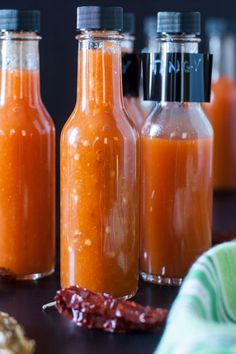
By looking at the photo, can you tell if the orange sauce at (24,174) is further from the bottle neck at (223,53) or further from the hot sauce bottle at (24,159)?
the bottle neck at (223,53)

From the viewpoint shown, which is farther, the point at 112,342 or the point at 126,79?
the point at 126,79

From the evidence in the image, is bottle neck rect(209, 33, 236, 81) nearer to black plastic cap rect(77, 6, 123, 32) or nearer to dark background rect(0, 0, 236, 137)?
dark background rect(0, 0, 236, 137)

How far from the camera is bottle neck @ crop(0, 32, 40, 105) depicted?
40.3 inches

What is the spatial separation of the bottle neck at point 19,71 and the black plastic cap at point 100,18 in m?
0.11

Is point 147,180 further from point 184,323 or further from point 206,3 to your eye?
point 206,3

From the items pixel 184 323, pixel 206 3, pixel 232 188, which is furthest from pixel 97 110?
pixel 206 3

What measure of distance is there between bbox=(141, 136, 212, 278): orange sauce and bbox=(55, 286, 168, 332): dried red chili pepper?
0.16m

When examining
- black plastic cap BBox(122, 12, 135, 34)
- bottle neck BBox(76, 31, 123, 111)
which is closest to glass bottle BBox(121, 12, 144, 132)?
black plastic cap BBox(122, 12, 135, 34)

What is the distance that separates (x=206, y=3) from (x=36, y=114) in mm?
1174

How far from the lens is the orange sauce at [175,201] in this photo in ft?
3.33

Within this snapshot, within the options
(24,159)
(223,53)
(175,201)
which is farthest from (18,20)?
(223,53)

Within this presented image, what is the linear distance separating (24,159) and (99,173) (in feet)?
0.41

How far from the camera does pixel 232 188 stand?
1721 millimetres

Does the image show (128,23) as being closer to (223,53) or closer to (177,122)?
(177,122)
